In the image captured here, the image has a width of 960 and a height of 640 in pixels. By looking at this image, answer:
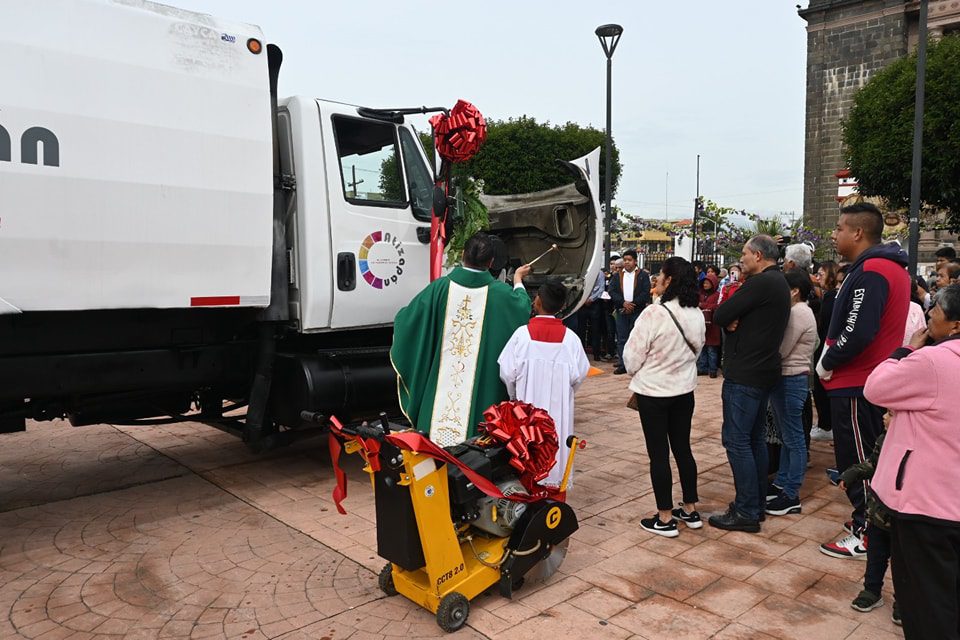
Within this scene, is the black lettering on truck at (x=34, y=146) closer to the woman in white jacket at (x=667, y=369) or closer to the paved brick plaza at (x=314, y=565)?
the paved brick plaza at (x=314, y=565)

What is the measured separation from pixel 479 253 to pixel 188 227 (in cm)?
173

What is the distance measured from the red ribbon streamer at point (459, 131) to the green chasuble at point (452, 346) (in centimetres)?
118

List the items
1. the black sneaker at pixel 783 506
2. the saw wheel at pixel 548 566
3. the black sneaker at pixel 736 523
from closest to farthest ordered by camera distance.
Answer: the saw wheel at pixel 548 566 < the black sneaker at pixel 736 523 < the black sneaker at pixel 783 506

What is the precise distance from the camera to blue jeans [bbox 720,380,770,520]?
4262 millimetres

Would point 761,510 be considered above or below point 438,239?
below

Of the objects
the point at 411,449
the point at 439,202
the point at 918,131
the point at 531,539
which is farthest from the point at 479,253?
the point at 918,131

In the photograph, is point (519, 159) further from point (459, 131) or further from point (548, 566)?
point (548, 566)

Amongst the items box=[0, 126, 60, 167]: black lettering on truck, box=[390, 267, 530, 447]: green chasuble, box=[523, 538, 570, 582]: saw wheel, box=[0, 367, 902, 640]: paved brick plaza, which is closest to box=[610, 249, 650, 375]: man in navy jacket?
box=[0, 367, 902, 640]: paved brick plaza

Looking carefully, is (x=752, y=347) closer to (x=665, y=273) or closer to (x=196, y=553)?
(x=665, y=273)

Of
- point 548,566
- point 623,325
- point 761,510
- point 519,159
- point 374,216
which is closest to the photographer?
point 548,566

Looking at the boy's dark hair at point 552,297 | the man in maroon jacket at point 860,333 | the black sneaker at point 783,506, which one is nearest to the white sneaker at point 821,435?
the black sneaker at point 783,506

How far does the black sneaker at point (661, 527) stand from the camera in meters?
4.28

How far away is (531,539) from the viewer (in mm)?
3398

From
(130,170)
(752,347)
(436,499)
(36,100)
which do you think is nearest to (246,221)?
(130,170)
